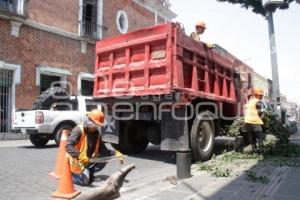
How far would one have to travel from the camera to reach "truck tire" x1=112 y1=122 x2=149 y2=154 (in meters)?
9.84

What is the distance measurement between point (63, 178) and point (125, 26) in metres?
19.9

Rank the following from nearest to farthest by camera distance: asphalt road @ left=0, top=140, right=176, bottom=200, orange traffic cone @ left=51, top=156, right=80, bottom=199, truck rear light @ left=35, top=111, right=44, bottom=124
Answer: orange traffic cone @ left=51, top=156, right=80, bottom=199, asphalt road @ left=0, top=140, right=176, bottom=200, truck rear light @ left=35, top=111, right=44, bottom=124

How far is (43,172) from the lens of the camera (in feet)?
24.5

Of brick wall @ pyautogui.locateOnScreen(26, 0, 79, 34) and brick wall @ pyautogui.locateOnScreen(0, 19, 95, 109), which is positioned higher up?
brick wall @ pyautogui.locateOnScreen(26, 0, 79, 34)

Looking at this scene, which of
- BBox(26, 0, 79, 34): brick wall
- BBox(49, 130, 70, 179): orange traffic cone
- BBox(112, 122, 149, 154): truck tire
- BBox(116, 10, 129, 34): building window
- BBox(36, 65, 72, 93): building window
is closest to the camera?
BBox(49, 130, 70, 179): orange traffic cone

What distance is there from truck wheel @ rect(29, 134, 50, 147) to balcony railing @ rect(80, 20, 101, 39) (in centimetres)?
915

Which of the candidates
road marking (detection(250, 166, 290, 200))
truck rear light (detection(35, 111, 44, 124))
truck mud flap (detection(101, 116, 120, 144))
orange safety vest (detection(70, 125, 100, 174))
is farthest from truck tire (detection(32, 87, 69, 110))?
road marking (detection(250, 166, 290, 200))

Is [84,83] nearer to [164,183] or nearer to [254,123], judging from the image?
[254,123]

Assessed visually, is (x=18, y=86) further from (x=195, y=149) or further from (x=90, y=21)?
(x=195, y=149)

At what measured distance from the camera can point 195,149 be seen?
330 inches

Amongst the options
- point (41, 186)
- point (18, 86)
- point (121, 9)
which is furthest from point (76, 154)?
point (121, 9)

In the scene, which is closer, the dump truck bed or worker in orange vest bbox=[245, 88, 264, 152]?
the dump truck bed

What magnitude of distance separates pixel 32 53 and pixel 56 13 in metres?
2.60

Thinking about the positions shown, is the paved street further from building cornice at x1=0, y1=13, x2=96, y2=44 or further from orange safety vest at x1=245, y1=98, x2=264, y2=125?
building cornice at x1=0, y1=13, x2=96, y2=44
